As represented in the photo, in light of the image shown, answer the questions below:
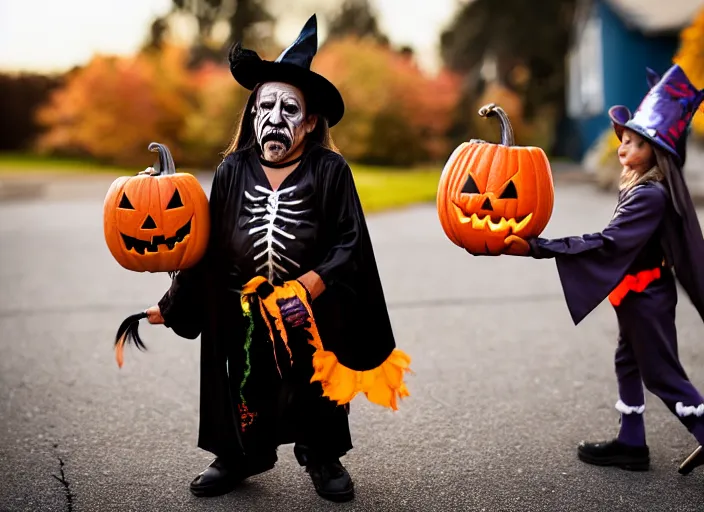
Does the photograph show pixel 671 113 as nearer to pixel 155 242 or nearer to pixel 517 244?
pixel 517 244

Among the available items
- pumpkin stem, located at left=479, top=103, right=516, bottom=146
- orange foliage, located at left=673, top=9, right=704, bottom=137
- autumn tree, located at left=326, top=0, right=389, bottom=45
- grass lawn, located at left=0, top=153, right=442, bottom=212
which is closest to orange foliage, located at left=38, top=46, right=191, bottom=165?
grass lawn, located at left=0, top=153, right=442, bottom=212

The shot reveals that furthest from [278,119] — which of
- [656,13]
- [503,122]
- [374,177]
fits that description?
[656,13]

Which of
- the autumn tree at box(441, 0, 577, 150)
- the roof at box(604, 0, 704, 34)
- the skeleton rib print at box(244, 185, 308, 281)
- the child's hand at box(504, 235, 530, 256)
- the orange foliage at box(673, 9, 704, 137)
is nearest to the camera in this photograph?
the child's hand at box(504, 235, 530, 256)

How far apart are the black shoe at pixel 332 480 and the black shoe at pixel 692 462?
1.51m

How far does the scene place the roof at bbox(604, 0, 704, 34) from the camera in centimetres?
2039

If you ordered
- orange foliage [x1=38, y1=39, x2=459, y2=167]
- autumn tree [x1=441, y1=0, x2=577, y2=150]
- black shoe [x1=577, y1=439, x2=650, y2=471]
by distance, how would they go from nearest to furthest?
black shoe [x1=577, y1=439, x2=650, y2=471] < orange foliage [x1=38, y1=39, x2=459, y2=167] < autumn tree [x1=441, y1=0, x2=577, y2=150]

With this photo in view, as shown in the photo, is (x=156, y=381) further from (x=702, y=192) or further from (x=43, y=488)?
(x=702, y=192)

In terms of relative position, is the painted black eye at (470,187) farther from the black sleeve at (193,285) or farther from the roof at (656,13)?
the roof at (656,13)

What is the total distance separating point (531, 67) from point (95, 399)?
29934mm

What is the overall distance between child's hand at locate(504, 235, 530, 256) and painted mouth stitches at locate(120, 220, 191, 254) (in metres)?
1.34

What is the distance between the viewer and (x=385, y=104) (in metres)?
24.3

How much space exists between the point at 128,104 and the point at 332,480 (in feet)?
84.9

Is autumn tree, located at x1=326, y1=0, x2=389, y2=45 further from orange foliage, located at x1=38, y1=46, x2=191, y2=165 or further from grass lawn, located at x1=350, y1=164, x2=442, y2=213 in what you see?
grass lawn, located at x1=350, y1=164, x2=442, y2=213

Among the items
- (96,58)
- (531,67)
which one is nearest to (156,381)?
(96,58)
